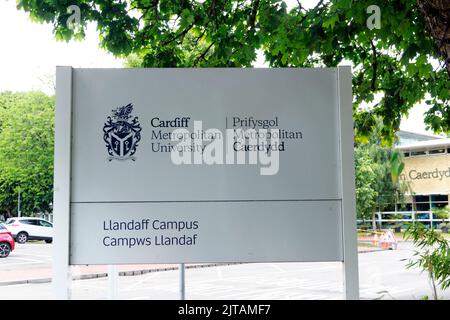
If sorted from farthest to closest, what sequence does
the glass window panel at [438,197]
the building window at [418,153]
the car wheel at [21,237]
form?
the building window at [418,153]
the glass window panel at [438,197]
the car wheel at [21,237]

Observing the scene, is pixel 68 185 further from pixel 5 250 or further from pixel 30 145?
pixel 30 145

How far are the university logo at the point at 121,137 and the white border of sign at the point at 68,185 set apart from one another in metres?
0.32

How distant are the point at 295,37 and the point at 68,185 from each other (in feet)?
11.0

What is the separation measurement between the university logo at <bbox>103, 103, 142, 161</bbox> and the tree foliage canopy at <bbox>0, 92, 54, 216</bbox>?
32251 mm

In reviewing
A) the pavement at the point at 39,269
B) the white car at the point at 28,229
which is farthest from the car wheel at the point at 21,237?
the pavement at the point at 39,269

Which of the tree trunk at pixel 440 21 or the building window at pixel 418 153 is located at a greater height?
the building window at pixel 418 153

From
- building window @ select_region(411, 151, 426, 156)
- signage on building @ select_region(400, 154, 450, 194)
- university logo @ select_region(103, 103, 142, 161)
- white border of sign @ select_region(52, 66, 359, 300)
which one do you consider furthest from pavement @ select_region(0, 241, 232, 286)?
building window @ select_region(411, 151, 426, 156)

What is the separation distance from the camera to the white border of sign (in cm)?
404

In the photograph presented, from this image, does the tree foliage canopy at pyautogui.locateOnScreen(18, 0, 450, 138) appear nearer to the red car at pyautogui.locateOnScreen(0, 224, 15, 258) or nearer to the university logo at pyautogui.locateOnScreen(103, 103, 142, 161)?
the university logo at pyautogui.locateOnScreen(103, 103, 142, 161)

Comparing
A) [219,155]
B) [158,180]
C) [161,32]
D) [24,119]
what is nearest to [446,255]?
[219,155]

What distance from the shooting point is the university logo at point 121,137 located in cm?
416

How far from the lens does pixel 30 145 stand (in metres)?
34.8

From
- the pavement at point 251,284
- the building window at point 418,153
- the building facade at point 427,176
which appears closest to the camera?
the pavement at point 251,284

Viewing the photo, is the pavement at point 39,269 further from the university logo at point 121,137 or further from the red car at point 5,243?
the university logo at point 121,137
